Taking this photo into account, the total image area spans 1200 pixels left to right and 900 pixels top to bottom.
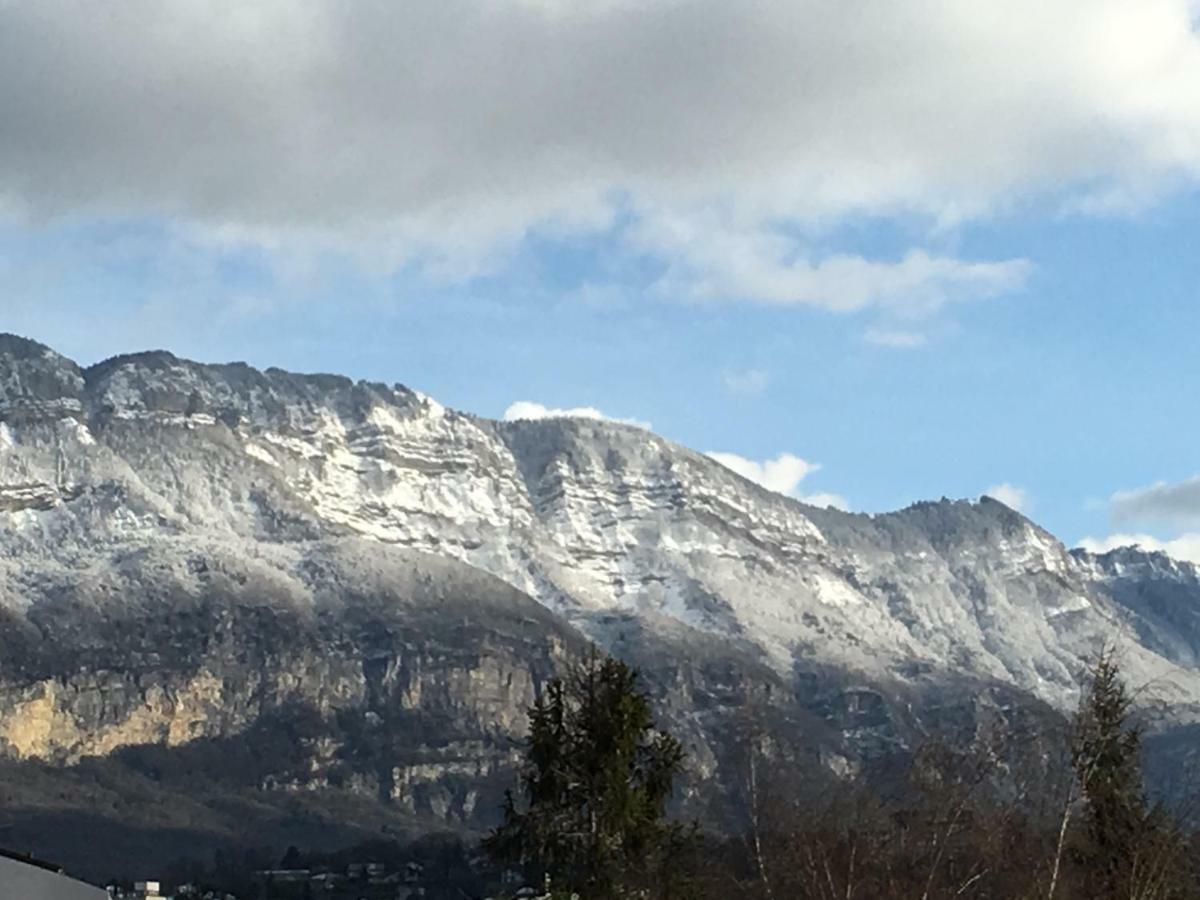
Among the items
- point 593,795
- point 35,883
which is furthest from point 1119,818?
point 35,883

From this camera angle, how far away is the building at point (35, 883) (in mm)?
50875

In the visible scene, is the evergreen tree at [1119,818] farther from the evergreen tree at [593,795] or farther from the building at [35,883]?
the building at [35,883]

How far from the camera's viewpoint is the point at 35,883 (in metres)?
53.4

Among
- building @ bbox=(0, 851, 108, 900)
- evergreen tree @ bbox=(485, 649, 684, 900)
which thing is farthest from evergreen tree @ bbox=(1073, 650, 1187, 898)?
building @ bbox=(0, 851, 108, 900)

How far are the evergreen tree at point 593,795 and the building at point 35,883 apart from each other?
10374 mm

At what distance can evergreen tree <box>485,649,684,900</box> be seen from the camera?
196ft

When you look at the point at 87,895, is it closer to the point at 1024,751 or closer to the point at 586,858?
the point at 586,858

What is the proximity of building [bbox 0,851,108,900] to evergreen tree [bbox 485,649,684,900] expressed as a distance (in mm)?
10374

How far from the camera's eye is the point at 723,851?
3073 inches

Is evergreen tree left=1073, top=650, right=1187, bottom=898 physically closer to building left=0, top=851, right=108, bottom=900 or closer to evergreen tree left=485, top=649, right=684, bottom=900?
evergreen tree left=485, top=649, right=684, bottom=900

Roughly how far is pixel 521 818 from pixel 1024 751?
Result: 46.5 feet

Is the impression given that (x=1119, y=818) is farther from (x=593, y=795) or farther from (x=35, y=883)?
(x=35, y=883)

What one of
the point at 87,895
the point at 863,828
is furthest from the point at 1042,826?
the point at 87,895

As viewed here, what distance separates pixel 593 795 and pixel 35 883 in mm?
14095
